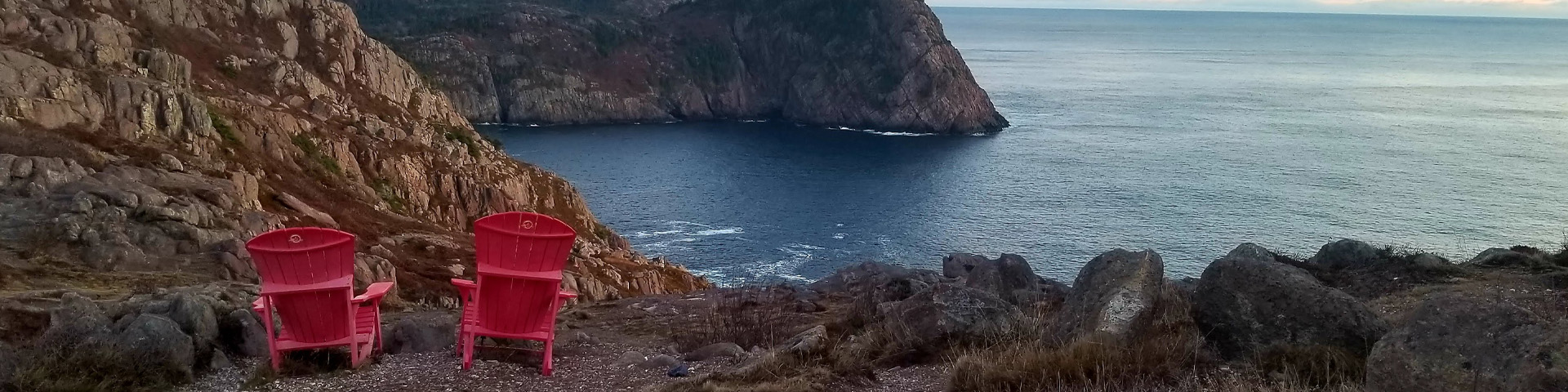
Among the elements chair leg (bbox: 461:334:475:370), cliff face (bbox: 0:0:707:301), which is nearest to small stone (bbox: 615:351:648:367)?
chair leg (bbox: 461:334:475:370)

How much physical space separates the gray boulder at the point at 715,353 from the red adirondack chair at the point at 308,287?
271 centimetres

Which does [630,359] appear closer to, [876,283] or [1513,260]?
[876,283]

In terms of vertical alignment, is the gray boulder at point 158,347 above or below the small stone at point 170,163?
below

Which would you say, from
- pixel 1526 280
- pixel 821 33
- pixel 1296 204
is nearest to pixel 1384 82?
pixel 821 33

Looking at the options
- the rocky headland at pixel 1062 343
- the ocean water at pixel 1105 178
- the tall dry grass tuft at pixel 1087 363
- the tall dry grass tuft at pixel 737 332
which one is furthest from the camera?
the ocean water at pixel 1105 178

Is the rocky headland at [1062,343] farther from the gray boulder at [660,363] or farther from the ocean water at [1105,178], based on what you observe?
the ocean water at [1105,178]

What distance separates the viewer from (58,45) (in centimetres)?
2178

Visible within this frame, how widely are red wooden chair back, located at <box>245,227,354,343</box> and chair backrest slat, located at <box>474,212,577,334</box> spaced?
102 centimetres

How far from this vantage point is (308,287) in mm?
7453

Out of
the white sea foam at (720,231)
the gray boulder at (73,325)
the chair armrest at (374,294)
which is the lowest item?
the white sea foam at (720,231)

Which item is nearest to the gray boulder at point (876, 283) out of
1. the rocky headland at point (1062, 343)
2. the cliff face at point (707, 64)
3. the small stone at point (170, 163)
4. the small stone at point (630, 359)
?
the rocky headland at point (1062, 343)

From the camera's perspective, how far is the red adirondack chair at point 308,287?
24.1ft

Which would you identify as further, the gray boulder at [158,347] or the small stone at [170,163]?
A: the small stone at [170,163]

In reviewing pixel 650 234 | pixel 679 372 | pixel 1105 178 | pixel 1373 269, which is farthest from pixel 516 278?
pixel 1105 178
